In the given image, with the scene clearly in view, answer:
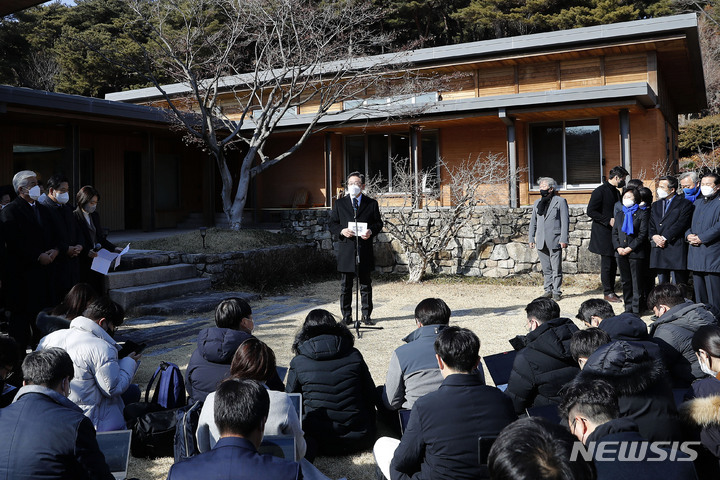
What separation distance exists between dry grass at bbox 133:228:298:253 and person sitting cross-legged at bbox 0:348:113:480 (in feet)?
27.8

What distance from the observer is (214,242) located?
11344mm

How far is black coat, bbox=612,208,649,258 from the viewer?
7801 mm

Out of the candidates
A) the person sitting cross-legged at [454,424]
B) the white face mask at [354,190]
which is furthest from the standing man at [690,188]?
the person sitting cross-legged at [454,424]

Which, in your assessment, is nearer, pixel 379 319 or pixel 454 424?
pixel 454 424

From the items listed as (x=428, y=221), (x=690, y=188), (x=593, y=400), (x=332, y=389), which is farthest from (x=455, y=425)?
(x=428, y=221)

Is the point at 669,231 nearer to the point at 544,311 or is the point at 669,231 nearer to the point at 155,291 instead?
the point at 544,311

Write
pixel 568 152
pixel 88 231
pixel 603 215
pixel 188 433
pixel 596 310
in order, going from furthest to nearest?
pixel 568 152 < pixel 603 215 < pixel 88 231 < pixel 596 310 < pixel 188 433

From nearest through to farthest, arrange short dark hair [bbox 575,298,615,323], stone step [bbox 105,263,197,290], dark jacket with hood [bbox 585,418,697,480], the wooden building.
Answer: dark jacket with hood [bbox 585,418,697,480] < short dark hair [bbox 575,298,615,323] < stone step [bbox 105,263,197,290] < the wooden building

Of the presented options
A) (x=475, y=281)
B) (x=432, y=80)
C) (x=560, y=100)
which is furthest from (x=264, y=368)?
(x=432, y=80)

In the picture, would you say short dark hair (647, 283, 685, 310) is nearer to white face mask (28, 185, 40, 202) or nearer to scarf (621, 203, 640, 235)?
scarf (621, 203, 640, 235)

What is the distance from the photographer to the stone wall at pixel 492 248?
11.2 meters

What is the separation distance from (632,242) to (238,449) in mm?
7093

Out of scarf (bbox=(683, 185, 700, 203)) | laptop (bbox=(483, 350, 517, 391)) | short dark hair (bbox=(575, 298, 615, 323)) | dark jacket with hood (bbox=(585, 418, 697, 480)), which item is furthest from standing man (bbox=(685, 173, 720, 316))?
dark jacket with hood (bbox=(585, 418, 697, 480))

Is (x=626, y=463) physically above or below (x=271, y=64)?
below
